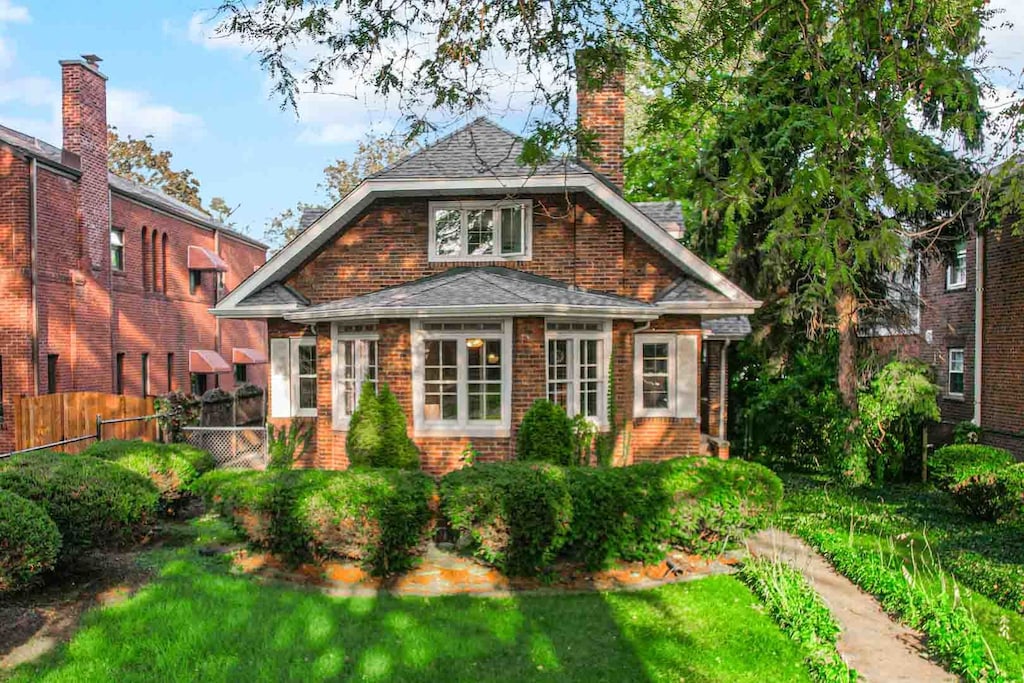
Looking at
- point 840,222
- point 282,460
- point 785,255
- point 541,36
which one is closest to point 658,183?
point 840,222

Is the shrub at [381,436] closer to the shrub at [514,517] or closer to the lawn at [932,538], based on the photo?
the shrub at [514,517]

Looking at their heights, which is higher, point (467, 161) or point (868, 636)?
point (467, 161)

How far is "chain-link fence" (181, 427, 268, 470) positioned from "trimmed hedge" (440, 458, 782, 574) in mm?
9676

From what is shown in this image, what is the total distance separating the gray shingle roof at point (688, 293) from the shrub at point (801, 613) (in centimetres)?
579

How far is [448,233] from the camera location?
14531 millimetres

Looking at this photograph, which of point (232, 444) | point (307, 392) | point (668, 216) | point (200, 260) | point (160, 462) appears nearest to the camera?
point (160, 462)

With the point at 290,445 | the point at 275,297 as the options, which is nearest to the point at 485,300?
the point at 275,297

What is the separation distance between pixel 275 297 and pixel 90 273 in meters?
8.59

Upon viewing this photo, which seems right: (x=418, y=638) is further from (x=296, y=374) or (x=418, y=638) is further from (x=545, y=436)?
(x=296, y=374)

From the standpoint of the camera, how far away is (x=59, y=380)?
18844mm

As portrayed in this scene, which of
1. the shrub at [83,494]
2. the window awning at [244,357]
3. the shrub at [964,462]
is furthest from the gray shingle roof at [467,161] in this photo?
the window awning at [244,357]

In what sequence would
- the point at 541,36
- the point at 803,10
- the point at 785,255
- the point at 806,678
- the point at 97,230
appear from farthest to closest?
the point at 97,230, the point at 785,255, the point at 541,36, the point at 803,10, the point at 806,678

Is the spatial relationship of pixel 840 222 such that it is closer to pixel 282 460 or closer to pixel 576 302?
pixel 576 302

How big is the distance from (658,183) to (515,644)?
4.29m
